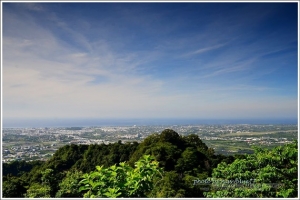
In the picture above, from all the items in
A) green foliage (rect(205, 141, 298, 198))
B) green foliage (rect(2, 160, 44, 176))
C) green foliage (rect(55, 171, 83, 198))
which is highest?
green foliage (rect(205, 141, 298, 198))

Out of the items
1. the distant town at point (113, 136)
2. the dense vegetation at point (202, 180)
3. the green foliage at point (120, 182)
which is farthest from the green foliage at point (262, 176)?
the distant town at point (113, 136)

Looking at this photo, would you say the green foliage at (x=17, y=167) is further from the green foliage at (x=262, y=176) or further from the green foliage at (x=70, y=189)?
the green foliage at (x=262, y=176)

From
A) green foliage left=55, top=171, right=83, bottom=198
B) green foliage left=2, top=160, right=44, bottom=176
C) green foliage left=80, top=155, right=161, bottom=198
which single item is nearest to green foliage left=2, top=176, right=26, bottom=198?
green foliage left=2, top=160, right=44, bottom=176

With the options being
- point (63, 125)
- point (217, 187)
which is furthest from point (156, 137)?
point (217, 187)

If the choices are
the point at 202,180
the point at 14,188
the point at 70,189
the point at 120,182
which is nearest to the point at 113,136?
the point at 70,189

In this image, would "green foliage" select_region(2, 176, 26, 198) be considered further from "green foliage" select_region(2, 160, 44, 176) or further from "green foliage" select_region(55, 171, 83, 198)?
"green foliage" select_region(55, 171, 83, 198)

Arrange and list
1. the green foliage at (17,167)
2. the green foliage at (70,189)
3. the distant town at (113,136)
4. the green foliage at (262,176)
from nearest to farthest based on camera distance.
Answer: the green foliage at (262,176) < the green foliage at (70,189) < the distant town at (113,136) < the green foliage at (17,167)
